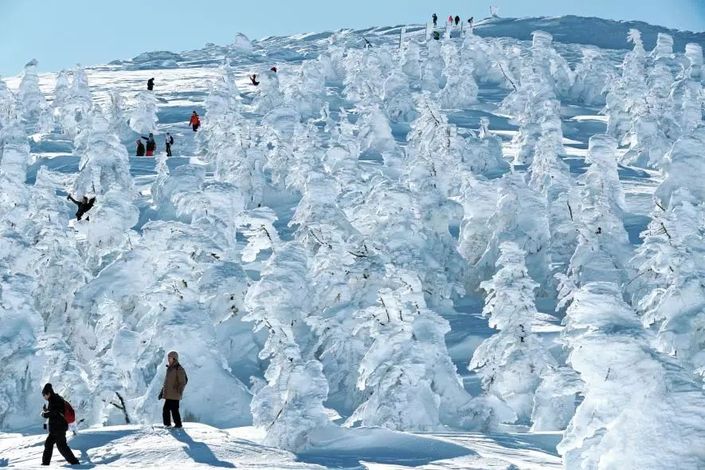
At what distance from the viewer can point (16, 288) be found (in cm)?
2394

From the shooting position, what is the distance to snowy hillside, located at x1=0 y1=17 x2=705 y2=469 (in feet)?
49.5

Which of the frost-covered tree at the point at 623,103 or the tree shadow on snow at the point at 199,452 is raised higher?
the frost-covered tree at the point at 623,103

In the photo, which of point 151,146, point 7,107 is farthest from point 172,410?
point 7,107

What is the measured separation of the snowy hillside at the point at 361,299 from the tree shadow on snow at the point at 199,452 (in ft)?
0.21

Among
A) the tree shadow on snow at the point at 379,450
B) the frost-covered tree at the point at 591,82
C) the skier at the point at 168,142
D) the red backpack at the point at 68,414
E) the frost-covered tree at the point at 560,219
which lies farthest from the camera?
the frost-covered tree at the point at 591,82

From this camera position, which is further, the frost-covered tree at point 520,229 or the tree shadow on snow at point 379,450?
the frost-covered tree at point 520,229

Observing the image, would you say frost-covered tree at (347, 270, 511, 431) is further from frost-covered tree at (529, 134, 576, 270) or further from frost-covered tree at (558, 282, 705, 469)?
frost-covered tree at (529, 134, 576, 270)

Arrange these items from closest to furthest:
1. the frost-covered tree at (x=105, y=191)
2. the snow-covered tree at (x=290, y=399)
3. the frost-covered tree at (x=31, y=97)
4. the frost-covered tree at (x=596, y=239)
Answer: the snow-covered tree at (x=290, y=399) → the frost-covered tree at (x=105, y=191) → the frost-covered tree at (x=596, y=239) → the frost-covered tree at (x=31, y=97)

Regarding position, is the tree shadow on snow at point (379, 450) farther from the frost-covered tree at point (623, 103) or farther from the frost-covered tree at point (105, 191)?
the frost-covered tree at point (623, 103)

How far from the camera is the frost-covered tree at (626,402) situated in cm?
1069

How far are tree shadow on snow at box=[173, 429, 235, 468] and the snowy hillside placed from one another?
6 cm

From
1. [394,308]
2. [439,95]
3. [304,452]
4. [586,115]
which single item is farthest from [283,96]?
[304,452]

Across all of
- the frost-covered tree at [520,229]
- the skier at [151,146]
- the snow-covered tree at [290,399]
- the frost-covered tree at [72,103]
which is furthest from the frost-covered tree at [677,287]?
the frost-covered tree at [72,103]

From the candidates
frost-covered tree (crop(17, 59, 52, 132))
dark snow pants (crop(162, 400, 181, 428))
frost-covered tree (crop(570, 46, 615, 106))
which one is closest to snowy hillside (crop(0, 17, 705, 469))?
dark snow pants (crop(162, 400, 181, 428))
